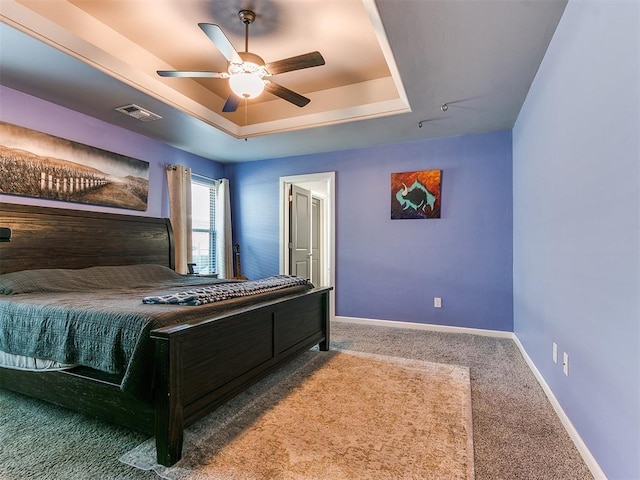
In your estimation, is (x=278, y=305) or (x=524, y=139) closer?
(x=278, y=305)

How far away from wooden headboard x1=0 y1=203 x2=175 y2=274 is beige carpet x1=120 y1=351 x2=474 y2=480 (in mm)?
2184

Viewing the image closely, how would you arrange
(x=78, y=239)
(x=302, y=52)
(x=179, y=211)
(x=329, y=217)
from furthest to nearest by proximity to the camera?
(x=329, y=217) < (x=179, y=211) < (x=78, y=239) < (x=302, y=52)

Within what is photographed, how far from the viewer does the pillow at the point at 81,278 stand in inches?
98.6

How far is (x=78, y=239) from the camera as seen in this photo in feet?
10.7

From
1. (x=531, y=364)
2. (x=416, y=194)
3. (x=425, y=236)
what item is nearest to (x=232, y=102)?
(x=416, y=194)

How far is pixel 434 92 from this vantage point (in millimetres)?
3029

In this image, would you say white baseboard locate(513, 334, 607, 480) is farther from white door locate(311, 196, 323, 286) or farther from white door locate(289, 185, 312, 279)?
white door locate(311, 196, 323, 286)

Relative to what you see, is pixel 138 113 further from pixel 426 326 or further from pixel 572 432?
pixel 572 432

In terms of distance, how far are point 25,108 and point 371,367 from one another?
376 centimetres

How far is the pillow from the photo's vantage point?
2504 mm

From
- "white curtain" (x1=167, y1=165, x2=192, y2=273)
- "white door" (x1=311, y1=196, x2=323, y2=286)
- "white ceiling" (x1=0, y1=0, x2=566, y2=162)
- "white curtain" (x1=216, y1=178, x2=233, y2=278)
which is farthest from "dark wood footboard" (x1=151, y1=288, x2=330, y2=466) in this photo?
"white door" (x1=311, y1=196, x2=323, y2=286)

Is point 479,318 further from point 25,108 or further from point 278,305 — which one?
point 25,108

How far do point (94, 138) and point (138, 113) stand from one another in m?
0.63

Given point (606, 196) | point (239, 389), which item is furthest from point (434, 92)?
point (239, 389)
